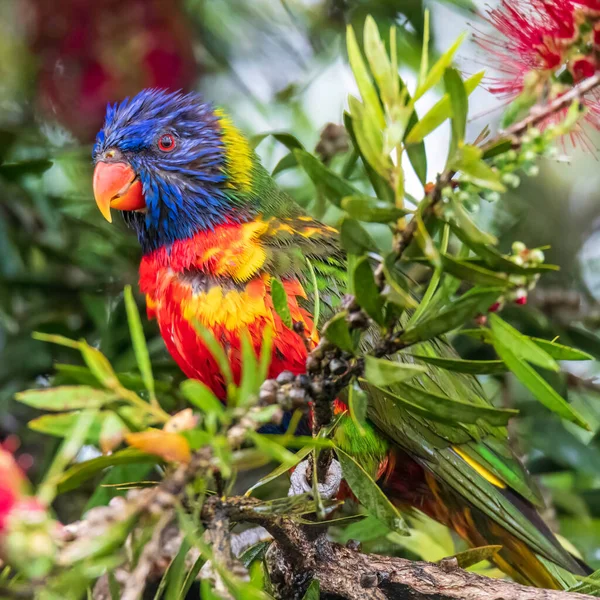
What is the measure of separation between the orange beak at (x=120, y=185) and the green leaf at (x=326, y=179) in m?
1.10

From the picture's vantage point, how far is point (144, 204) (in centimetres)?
181

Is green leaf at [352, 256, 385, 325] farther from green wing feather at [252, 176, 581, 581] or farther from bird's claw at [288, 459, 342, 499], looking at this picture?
green wing feather at [252, 176, 581, 581]

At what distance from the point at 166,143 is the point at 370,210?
121cm

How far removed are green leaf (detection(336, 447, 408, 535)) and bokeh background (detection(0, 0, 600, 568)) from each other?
108 cm

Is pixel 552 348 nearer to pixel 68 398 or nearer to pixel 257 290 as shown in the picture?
pixel 68 398

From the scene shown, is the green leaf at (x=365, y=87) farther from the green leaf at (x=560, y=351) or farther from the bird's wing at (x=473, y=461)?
the bird's wing at (x=473, y=461)

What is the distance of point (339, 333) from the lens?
799 mm

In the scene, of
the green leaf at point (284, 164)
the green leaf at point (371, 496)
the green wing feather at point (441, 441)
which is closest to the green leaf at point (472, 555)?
the green wing feather at point (441, 441)

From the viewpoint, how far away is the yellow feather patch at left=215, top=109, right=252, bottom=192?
72.2 inches

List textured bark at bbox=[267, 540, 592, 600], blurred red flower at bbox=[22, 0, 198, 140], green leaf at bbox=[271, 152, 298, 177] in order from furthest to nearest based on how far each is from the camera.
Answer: blurred red flower at bbox=[22, 0, 198, 140] → green leaf at bbox=[271, 152, 298, 177] → textured bark at bbox=[267, 540, 592, 600]

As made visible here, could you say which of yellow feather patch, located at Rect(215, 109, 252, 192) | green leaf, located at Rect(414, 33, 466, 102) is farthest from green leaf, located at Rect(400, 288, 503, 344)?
yellow feather patch, located at Rect(215, 109, 252, 192)

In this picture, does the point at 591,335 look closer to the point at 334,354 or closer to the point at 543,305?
the point at 543,305

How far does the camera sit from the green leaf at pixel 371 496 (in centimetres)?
89

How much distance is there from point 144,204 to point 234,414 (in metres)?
1.20
